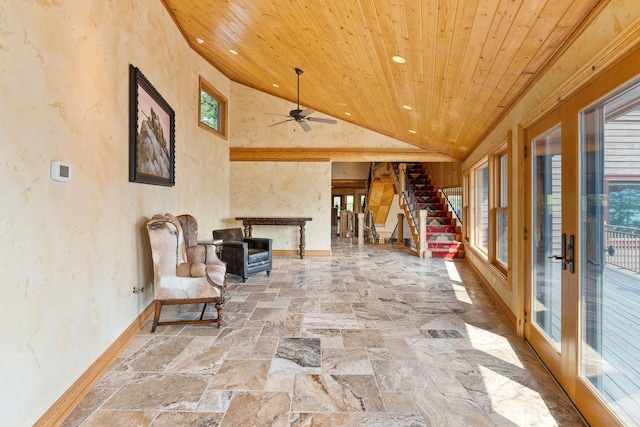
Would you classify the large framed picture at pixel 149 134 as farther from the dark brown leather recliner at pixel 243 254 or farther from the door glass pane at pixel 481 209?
the door glass pane at pixel 481 209

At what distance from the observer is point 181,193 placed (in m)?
4.64

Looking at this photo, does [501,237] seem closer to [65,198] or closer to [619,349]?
[619,349]

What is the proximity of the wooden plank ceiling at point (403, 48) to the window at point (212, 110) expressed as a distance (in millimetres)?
599

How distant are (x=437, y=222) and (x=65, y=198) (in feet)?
24.9

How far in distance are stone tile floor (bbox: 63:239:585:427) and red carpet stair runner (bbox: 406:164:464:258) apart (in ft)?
10.8

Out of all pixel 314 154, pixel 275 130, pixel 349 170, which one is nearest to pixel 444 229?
pixel 314 154

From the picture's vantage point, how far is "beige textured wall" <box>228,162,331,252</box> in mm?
7512

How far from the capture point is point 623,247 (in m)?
1.59

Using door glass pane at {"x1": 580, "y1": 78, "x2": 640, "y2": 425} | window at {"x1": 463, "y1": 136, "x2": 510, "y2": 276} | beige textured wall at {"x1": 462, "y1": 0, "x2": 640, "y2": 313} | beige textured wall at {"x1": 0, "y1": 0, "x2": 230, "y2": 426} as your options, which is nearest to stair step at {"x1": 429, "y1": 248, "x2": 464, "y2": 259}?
window at {"x1": 463, "y1": 136, "x2": 510, "y2": 276}

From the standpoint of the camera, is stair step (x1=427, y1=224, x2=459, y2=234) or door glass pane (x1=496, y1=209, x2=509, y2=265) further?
stair step (x1=427, y1=224, x2=459, y2=234)

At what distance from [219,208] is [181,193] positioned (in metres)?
2.20

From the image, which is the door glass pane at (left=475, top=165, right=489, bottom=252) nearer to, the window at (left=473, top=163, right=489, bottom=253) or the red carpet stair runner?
the window at (left=473, top=163, right=489, bottom=253)

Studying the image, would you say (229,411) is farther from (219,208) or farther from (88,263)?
(219,208)

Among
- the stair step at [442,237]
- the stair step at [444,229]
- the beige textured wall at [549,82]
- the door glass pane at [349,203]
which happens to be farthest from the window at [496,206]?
the door glass pane at [349,203]
